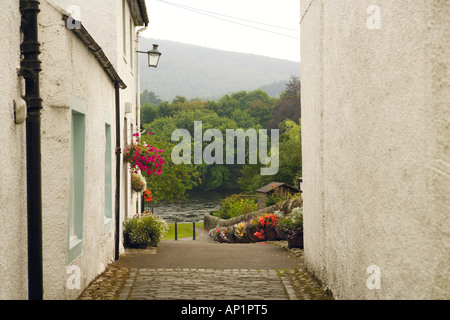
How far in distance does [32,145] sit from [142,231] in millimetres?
7244

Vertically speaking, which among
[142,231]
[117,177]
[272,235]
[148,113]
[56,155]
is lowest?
[272,235]

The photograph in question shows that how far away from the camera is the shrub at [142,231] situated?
435 inches

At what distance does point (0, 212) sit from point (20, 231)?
1.65ft

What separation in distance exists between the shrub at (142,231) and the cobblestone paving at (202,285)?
8.77ft

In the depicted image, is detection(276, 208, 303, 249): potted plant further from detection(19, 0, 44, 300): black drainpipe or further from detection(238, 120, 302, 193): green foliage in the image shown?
detection(238, 120, 302, 193): green foliage

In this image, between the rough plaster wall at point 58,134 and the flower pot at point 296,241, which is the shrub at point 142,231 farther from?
the rough plaster wall at point 58,134

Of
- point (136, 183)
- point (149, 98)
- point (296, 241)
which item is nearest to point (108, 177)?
point (136, 183)

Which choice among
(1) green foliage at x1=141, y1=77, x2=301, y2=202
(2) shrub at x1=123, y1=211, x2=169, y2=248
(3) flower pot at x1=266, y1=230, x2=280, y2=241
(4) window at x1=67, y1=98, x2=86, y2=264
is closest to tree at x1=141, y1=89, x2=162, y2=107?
(1) green foliage at x1=141, y1=77, x2=301, y2=202

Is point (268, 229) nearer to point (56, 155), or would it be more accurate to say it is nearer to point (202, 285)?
point (202, 285)

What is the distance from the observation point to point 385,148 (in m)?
4.02

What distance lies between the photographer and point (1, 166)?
3.58 metres

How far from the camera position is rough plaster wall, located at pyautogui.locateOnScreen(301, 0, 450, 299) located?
10.2 ft

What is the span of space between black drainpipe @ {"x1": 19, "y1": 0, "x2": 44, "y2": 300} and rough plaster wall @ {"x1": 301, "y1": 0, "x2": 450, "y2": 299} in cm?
279
